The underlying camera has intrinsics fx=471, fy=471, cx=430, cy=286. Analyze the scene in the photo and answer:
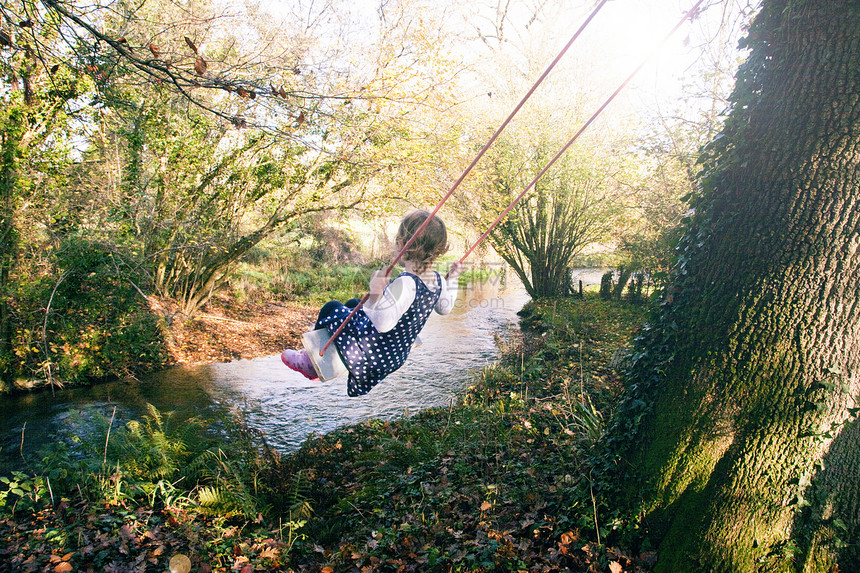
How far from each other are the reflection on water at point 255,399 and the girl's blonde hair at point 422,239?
3463mm

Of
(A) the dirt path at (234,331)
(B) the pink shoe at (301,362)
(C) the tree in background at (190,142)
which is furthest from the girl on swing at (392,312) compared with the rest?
(A) the dirt path at (234,331)

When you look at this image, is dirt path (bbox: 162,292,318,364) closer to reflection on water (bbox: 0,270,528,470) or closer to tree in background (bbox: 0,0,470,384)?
reflection on water (bbox: 0,270,528,470)

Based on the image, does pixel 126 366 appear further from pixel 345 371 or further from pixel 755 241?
pixel 755 241

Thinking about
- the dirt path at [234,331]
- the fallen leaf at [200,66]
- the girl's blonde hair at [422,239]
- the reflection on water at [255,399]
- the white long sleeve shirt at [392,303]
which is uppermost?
the fallen leaf at [200,66]

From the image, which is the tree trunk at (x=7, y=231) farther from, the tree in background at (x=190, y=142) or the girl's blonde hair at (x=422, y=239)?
the girl's blonde hair at (x=422, y=239)

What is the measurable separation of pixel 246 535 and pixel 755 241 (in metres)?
3.94

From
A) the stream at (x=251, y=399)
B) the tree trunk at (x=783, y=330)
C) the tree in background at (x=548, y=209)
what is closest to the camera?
the tree trunk at (x=783, y=330)

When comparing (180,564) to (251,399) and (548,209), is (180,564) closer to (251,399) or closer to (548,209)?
(251,399)

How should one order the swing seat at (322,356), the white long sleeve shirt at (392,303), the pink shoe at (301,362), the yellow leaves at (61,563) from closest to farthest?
the yellow leaves at (61,563), the white long sleeve shirt at (392,303), the swing seat at (322,356), the pink shoe at (301,362)

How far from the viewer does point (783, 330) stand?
7.34 ft

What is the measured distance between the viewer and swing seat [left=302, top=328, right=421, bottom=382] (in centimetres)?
333

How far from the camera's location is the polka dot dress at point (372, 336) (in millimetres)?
3375

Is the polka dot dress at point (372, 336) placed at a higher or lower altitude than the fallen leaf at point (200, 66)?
lower

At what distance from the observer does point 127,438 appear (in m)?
4.77
